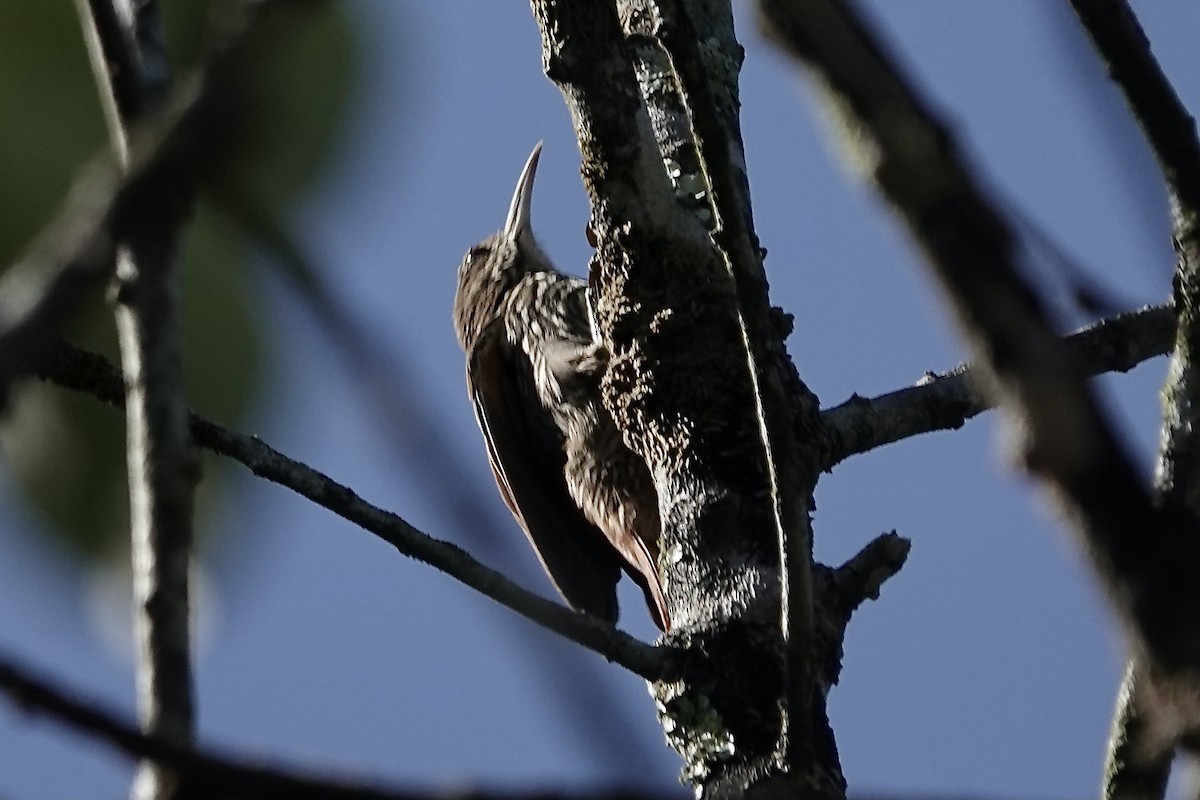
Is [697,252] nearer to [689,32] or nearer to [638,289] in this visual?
[638,289]

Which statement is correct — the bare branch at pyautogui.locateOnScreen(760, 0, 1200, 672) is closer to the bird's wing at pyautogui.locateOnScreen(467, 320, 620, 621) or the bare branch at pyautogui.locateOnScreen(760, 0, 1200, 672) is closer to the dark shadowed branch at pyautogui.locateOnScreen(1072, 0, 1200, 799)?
the dark shadowed branch at pyautogui.locateOnScreen(1072, 0, 1200, 799)

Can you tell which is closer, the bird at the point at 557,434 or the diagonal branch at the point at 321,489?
the diagonal branch at the point at 321,489

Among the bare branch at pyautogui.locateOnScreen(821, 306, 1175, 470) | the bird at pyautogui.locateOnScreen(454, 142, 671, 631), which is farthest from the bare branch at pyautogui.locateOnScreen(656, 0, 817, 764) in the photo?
the bird at pyautogui.locateOnScreen(454, 142, 671, 631)

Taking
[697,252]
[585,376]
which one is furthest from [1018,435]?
[585,376]

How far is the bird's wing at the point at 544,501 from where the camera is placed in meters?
4.47

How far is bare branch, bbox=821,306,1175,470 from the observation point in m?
2.76

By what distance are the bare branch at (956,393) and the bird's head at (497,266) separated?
2.25 meters

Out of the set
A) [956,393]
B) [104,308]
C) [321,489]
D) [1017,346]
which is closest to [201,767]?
[1017,346]

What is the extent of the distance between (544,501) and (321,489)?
2263 mm

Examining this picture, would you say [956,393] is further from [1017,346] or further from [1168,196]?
[1017,346]

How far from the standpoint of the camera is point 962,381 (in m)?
2.86

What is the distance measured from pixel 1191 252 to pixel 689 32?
0.66 meters

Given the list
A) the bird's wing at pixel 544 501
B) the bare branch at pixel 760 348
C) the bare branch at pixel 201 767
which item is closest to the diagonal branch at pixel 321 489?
the bare branch at pixel 760 348

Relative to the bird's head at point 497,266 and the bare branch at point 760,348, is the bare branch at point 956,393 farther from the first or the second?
the bird's head at point 497,266
